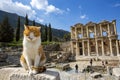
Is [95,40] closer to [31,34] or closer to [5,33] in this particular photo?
[5,33]

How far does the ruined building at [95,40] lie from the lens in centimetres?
4004

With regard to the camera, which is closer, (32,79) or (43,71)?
(32,79)

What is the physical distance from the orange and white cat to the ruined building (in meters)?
37.2

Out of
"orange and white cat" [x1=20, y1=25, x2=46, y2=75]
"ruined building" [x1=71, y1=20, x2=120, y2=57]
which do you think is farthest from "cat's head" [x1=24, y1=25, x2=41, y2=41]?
"ruined building" [x1=71, y1=20, x2=120, y2=57]

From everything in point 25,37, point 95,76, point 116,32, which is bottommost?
point 95,76

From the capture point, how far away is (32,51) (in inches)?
155

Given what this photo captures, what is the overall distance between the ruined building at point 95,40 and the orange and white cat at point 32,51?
37.2m

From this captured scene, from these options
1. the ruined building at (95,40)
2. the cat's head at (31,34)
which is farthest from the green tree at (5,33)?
the cat's head at (31,34)

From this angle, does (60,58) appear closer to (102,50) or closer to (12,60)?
(12,60)

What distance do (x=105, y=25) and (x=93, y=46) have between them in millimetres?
7607

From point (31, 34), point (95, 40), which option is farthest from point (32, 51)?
point (95, 40)

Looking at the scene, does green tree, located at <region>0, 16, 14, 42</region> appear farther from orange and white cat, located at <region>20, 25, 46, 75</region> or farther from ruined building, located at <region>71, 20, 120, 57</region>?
orange and white cat, located at <region>20, 25, 46, 75</region>

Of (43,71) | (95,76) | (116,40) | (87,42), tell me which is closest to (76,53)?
(87,42)

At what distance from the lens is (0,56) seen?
27156mm
